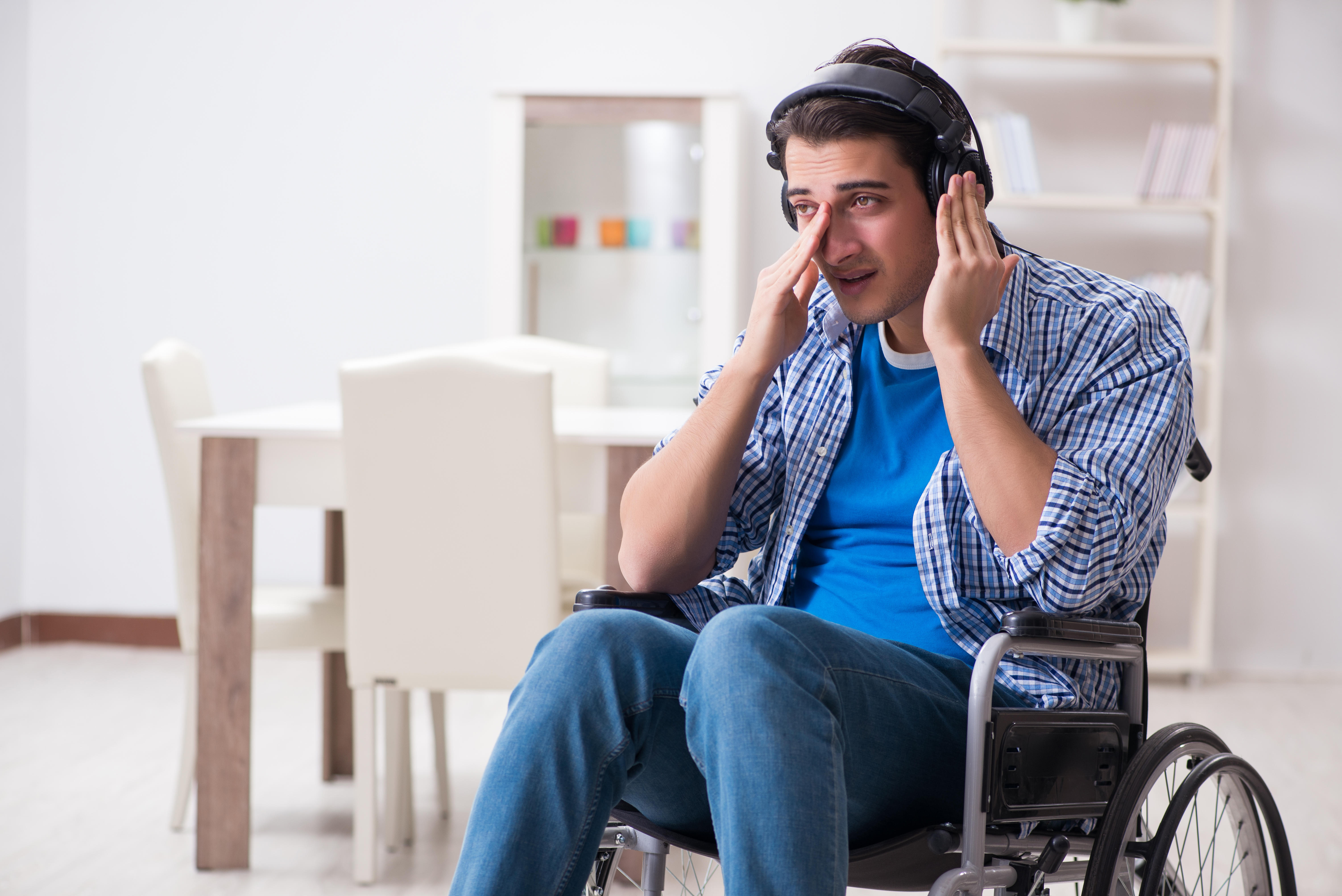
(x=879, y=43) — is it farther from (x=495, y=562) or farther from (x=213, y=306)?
(x=213, y=306)

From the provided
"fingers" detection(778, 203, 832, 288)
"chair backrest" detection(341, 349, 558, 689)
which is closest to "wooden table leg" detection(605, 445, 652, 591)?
"chair backrest" detection(341, 349, 558, 689)

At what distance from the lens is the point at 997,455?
1.07m

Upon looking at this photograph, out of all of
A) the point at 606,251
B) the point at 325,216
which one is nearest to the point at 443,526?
the point at 606,251

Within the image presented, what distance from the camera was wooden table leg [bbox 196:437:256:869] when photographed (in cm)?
205

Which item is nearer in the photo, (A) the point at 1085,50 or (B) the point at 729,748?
(B) the point at 729,748

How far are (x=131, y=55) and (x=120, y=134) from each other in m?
0.25

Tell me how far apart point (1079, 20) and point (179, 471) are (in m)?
2.75

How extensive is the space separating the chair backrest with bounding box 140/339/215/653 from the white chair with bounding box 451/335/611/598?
531 mm

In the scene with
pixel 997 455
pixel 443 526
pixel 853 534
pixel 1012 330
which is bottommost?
pixel 443 526

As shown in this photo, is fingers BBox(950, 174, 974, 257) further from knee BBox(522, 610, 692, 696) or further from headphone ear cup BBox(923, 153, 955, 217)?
knee BBox(522, 610, 692, 696)

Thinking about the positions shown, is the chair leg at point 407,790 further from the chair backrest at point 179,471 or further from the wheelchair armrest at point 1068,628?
the wheelchair armrest at point 1068,628

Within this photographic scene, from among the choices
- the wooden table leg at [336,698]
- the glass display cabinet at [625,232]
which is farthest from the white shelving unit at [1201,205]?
the wooden table leg at [336,698]

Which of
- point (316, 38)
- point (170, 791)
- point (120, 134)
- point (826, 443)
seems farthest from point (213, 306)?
point (826, 443)

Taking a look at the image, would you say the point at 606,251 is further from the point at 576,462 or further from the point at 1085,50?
the point at 576,462
